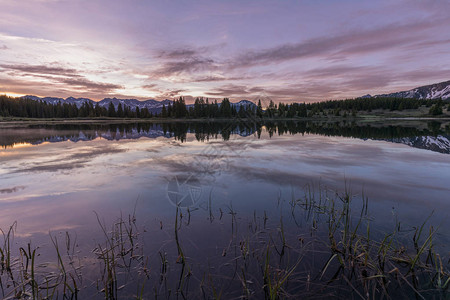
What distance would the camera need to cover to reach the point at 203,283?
5207mm

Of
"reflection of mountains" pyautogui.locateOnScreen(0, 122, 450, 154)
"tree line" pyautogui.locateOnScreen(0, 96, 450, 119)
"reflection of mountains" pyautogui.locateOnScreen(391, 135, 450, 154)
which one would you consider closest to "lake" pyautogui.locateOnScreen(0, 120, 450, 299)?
"reflection of mountains" pyautogui.locateOnScreen(391, 135, 450, 154)

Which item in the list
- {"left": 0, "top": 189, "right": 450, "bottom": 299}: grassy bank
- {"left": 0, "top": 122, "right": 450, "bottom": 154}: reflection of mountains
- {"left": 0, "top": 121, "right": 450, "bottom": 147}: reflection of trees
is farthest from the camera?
{"left": 0, "top": 121, "right": 450, "bottom": 147}: reflection of trees

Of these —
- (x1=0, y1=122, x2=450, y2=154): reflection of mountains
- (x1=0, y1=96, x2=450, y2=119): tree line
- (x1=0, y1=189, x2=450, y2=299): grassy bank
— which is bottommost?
(x1=0, y1=189, x2=450, y2=299): grassy bank

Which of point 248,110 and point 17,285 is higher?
point 248,110

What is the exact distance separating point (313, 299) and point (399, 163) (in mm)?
17862

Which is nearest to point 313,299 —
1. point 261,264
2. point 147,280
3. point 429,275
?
point 261,264

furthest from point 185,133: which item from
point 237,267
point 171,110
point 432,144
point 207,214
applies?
point 171,110

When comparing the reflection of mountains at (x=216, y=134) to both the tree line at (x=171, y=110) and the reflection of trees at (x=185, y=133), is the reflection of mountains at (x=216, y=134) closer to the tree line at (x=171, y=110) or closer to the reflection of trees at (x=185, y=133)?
the reflection of trees at (x=185, y=133)

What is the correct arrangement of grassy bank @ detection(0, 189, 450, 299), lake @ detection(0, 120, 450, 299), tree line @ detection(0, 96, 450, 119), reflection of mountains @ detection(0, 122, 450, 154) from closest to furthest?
1. grassy bank @ detection(0, 189, 450, 299)
2. lake @ detection(0, 120, 450, 299)
3. reflection of mountains @ detection(0, 122, 450, 154)
4. tree line @ detection(0, 96, 450, 119)

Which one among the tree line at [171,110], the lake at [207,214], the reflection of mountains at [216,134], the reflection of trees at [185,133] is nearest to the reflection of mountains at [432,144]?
the reflection of mountains at [216,134]

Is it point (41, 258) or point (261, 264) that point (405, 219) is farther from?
point (41, 258)

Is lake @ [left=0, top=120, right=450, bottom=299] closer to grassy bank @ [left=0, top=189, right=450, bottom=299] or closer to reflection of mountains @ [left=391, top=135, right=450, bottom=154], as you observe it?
grassy bank @ [left=0, top=189, right=450, bottom=299]

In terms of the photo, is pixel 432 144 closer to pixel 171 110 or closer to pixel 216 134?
pixel 216 134

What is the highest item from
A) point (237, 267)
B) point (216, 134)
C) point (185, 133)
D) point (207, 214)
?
point (185, 133)
